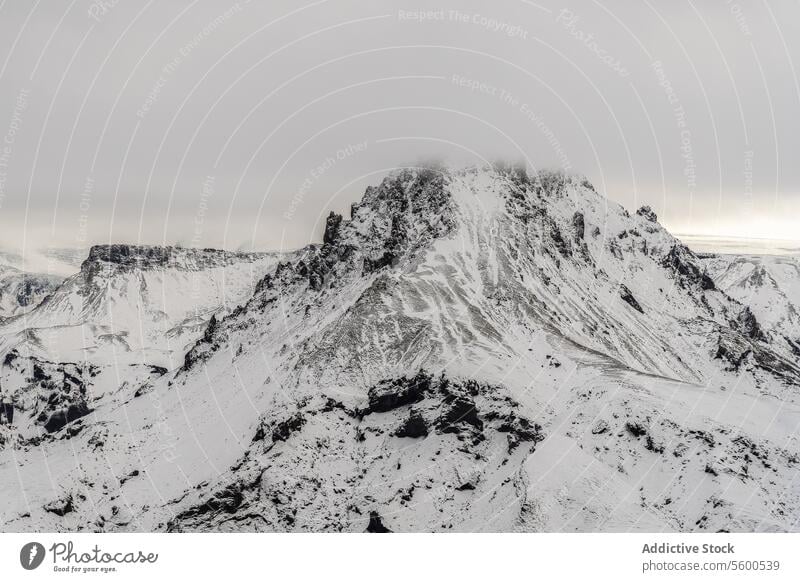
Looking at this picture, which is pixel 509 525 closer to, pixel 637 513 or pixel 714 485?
pixel 637 513
